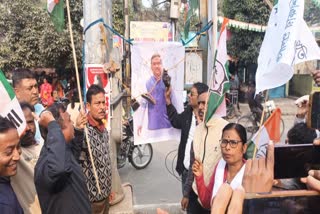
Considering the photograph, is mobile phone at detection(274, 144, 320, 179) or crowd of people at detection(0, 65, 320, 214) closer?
crowd of people at detection(0, 65, 320, 214)

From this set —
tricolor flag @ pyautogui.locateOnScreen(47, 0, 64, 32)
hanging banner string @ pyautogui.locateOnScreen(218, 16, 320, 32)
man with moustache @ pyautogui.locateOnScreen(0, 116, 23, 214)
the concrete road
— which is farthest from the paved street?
hanging banner string @ pyautogui.locateOnScreen(218, 16, 320, 32)

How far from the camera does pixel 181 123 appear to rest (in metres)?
3.20

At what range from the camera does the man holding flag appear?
2419 mm

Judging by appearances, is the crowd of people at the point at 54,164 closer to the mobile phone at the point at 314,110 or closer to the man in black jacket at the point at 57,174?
the man in black jacket at the point at 57,174

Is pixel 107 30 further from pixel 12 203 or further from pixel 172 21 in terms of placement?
pixel 172 21

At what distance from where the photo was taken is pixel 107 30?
134 inches

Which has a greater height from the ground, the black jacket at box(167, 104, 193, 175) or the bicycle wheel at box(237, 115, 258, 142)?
the black jacket at box(167, 104, 193, 175)

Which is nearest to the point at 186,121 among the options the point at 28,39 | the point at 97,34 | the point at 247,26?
the point at 97,34

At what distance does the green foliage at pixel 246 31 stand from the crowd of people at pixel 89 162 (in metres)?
12.3

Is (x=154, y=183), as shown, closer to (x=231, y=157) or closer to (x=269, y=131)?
(x=269, y=131)

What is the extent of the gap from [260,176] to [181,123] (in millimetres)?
2073

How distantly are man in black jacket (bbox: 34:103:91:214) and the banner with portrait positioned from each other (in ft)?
4.28

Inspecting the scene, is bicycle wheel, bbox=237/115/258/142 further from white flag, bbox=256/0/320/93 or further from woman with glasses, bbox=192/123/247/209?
white flag, bbox=256/0/320/93

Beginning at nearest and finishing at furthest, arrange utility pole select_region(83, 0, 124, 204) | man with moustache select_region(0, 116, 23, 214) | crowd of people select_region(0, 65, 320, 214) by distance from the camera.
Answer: crowd of people select_region(0, 65, 320, 214), man with moustache select_region(0, 116, 23, 214), utility pole select_region(83, 0, 124, 204)
